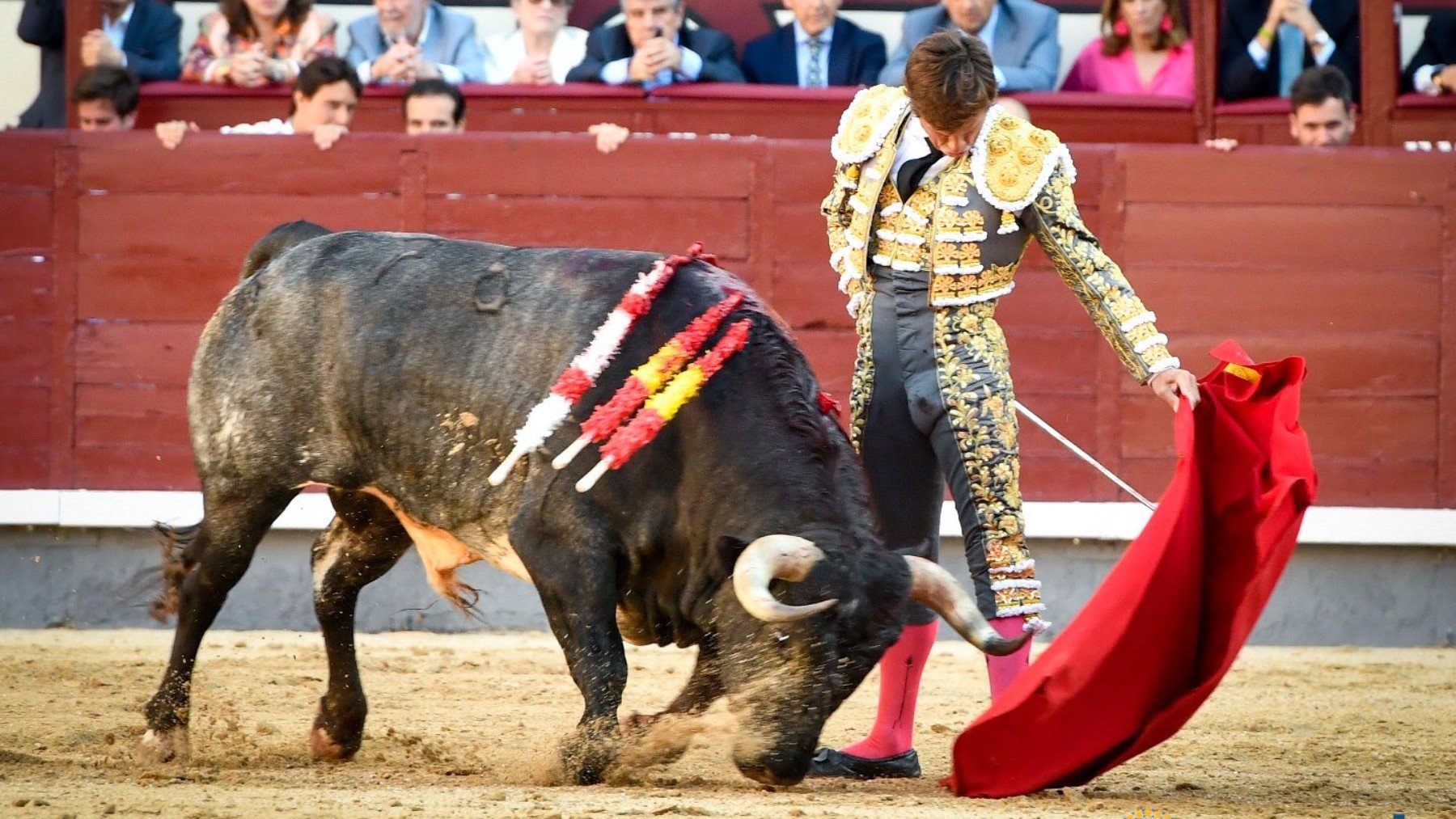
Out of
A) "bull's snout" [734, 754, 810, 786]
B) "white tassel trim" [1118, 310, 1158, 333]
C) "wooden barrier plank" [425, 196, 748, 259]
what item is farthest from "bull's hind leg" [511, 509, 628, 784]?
"wooden barrier plank" [425, 196, 748, 259]

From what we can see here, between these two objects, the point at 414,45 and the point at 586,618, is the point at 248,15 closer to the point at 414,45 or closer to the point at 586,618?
the point at 414,45

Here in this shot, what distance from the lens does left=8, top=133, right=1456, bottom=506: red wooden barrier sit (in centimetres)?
588

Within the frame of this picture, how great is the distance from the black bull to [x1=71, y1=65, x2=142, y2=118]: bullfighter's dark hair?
7.15ft

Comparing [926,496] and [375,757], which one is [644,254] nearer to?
[926,496]

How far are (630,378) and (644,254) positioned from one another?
39 centimetres

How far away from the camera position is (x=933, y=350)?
353 centimetres

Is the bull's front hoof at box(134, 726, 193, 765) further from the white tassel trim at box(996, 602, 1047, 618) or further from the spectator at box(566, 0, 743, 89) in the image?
the spectator at box(566, 0, 743, 89)

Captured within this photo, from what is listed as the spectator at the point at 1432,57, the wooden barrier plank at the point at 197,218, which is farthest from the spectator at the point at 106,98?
the spectator at the point at 1432,57

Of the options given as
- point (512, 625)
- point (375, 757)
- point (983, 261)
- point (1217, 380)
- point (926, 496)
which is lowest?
point (512, 625)

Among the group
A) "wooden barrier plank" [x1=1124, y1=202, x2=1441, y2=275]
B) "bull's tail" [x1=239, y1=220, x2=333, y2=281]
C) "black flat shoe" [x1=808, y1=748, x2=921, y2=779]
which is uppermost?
"bull's tail" [x1=239, y1=220, x2=333, y2=281]

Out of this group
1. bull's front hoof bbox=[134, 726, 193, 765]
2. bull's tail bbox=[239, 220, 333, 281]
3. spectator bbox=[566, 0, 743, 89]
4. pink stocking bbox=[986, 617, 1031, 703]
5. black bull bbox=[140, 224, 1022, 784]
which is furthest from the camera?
spectator bbox=[566, 0, 743, 89]

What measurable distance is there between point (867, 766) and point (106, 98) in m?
3.64

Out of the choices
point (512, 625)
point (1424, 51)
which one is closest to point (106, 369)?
point (512, 625)

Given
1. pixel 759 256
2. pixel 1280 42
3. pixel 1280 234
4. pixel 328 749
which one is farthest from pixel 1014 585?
pixel 1280 42
